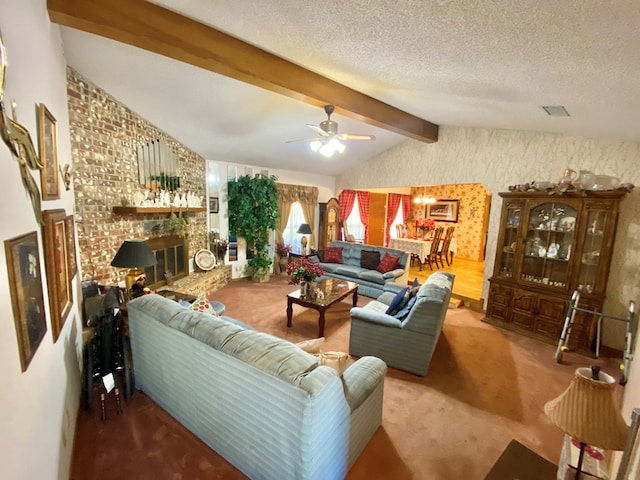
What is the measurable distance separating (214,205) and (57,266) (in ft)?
12.9

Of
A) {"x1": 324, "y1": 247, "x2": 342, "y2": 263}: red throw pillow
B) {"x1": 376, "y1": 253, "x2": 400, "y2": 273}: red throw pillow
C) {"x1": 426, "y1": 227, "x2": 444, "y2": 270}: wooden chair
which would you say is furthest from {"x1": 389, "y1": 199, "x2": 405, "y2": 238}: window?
{"x1": 376, "y1": 253, "x2": 400, "y2": 273}: red throw pillow

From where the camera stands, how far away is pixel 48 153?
6.06 ft

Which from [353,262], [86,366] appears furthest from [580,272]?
[86,366]

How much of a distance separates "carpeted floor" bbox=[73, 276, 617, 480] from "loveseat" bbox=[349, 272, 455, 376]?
0.18 m

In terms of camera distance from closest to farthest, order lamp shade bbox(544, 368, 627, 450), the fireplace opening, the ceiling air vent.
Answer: lamp shade bbox(544, 368, 627, 450) → the ceiling air vent → the fireplace opening

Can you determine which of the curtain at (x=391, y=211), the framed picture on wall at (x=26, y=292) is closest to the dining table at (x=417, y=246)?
the curtain at (x=391, y=211)

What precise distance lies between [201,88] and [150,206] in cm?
161

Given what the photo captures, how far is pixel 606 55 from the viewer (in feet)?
4.74

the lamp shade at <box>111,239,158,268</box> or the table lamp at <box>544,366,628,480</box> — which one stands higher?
the lamp shade at <box>111,239,158,268</box>

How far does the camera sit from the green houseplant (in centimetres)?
565

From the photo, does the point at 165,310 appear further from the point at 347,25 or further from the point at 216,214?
the point at 216,214

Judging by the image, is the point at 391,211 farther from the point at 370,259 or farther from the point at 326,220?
the point at 370,259

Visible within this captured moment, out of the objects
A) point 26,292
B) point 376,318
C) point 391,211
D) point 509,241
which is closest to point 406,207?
point 391,211

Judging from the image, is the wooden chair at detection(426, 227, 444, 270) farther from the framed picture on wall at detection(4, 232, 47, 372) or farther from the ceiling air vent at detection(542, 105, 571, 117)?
the framed picture on wall at detection(4, 232, 47, 372)
